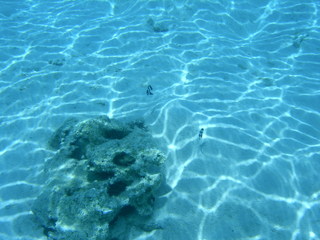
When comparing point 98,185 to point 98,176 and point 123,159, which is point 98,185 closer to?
point 98,176

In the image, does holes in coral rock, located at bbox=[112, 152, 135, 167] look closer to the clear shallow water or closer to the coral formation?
the coral formation

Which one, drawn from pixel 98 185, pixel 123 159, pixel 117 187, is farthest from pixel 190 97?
pixel 98 185

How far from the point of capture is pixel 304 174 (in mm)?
4953

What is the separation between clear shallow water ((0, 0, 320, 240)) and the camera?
14.7 feet

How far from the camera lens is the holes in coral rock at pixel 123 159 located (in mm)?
4320

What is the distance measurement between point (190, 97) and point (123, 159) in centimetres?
278

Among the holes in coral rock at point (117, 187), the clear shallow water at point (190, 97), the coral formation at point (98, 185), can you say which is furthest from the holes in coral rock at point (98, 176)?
the clear shallow water at point (190, 97)

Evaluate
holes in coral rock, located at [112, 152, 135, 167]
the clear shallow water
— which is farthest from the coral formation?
the clear shallow water

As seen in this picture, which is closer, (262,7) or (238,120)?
(238,120)

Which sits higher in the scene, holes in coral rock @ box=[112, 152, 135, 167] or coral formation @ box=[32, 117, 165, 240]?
holes in coral rock @ box=[112, 152, 135, 167]

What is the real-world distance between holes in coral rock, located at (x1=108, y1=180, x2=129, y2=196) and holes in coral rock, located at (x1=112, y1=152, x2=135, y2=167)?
302 millimetres

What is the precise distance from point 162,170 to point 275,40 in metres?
6.74

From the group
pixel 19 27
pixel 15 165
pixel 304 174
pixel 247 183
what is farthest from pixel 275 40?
pixel 19 27

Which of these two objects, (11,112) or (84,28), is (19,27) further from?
(11,112)
